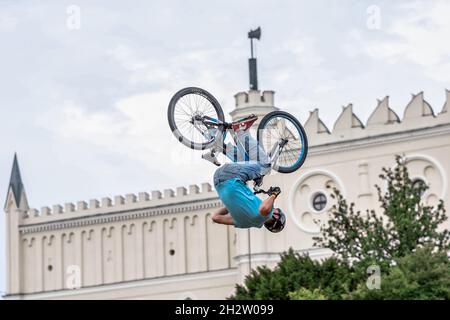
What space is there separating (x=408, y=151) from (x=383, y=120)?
2.95 meters

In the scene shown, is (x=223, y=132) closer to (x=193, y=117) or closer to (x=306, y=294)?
(x=193, y=117)

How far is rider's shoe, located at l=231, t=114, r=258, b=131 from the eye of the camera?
2241 centimetres

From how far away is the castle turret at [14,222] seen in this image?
13650cm

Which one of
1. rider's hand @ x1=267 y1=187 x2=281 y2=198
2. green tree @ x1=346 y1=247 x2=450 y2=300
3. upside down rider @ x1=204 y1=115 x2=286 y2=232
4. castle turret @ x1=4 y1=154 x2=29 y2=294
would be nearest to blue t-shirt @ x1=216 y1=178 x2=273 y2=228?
upside down rider @ x1=204 y1=115 x2=286 y2=232

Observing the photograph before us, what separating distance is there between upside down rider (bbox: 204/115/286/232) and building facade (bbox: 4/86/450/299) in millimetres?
80369

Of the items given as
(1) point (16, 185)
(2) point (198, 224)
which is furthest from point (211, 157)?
(1) point (16, 185)

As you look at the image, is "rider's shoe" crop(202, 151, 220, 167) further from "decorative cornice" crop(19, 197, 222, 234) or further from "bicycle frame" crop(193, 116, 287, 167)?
"decorative cornice" crop(19, 197, 222, 234)

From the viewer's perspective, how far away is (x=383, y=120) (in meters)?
111

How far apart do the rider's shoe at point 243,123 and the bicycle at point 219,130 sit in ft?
0.23

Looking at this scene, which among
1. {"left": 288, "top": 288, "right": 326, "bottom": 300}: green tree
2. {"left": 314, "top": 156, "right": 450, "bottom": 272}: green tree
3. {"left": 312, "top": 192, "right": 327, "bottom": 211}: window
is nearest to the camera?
{"left": 288, "top": 288, "right": 326, "bottom": 300}: green tree

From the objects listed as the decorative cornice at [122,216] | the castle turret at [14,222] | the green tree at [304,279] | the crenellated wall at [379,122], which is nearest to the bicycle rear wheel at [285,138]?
the green tree at [304,279]

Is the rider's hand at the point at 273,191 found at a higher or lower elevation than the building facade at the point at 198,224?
lower

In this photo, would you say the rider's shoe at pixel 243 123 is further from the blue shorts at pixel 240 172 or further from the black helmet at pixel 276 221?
the black helmet at pixel 276 221
